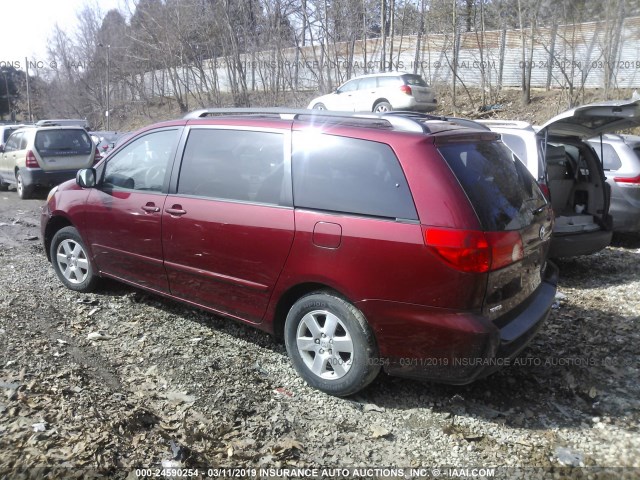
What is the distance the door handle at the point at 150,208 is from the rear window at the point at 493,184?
7.73ft

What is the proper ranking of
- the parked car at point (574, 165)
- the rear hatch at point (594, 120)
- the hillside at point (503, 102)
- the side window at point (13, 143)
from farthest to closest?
the hillside at point (503, 102), the side window at point (13, 143), the parked car at point (574, 165), the rear hatch at point (594, 120)

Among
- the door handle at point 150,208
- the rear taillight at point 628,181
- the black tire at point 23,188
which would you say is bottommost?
the black tire at point 23,188

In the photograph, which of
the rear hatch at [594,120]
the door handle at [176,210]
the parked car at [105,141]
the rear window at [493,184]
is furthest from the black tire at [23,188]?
the rear window at [493,184]

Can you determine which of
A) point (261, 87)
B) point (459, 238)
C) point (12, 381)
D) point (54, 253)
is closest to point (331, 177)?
point (459, 238)

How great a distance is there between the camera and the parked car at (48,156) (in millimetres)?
12789

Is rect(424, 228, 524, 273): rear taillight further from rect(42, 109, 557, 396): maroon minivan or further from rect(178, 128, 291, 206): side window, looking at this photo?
rect(178, 128, 291, 206): side window

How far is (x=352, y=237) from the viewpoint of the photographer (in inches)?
132

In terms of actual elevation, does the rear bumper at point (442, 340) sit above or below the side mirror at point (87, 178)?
below

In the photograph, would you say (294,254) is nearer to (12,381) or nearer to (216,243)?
(216,243)

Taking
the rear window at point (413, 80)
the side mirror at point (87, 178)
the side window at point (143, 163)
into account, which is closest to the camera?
the side window at point (143, 163)

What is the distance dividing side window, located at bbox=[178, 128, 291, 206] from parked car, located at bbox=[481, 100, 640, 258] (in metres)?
3.13

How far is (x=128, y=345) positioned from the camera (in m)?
4.34

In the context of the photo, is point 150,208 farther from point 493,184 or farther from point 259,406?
point 493,184

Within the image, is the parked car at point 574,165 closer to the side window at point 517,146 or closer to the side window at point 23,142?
the side window at point 517,146
